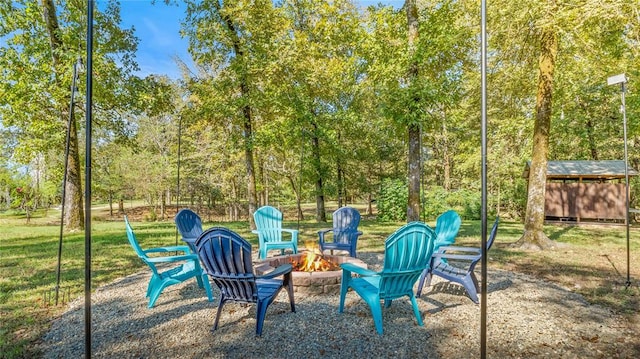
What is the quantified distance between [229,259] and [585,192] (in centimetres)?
1328

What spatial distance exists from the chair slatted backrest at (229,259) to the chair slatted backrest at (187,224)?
68.3 inches

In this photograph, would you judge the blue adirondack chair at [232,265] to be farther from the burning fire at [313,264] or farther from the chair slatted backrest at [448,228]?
the chair slatted backrest at [448,228]

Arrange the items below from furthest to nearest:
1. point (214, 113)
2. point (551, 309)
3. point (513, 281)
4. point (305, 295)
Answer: point (214, 113)
point (513, 281)
point (305, 295)
point (551, 309)

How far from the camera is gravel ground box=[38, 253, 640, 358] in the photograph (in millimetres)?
2533

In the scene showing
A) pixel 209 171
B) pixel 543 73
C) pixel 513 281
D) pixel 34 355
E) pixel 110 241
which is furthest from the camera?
pixel 209 171

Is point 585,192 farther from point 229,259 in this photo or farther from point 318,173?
point 229,259

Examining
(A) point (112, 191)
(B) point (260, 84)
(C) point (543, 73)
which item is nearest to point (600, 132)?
(C) point (543, 73)

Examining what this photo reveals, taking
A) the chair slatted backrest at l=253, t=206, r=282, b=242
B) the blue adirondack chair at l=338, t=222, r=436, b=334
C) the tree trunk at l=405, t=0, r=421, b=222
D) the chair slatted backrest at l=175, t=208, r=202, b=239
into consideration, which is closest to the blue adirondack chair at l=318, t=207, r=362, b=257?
the chair slatted backrest at l=253, t=206, r=282, b=242

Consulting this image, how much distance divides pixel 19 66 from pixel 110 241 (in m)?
4.90

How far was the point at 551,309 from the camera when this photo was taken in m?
3.34

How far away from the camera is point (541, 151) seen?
6.43 metres

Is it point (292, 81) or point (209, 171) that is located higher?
point (292, 81)

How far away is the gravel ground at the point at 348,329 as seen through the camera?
2533 mm

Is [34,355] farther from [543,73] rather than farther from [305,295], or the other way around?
[543,73]
